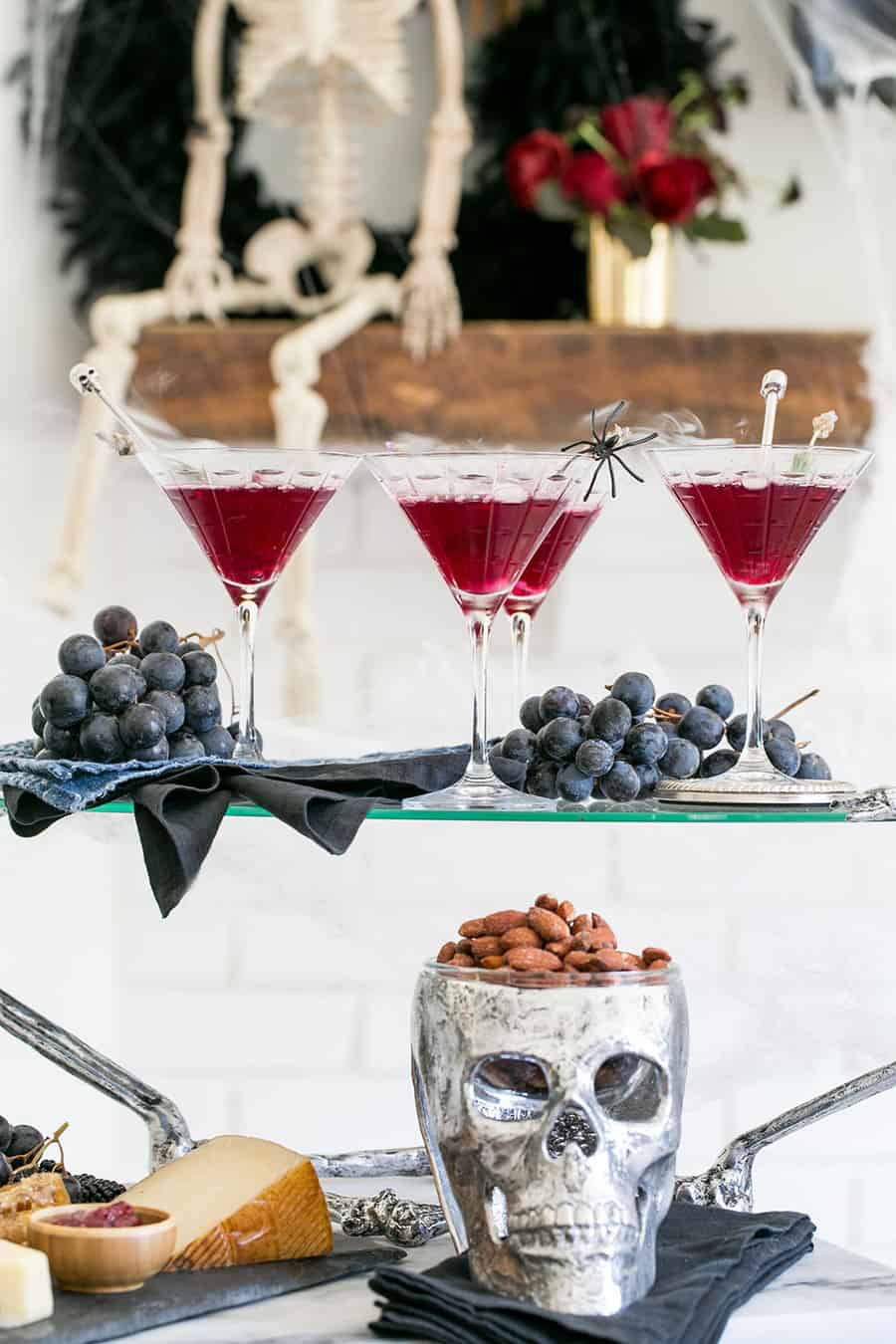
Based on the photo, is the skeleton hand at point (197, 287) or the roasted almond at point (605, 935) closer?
the roasted almond at point (605, 935)

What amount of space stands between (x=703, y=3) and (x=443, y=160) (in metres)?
0.43

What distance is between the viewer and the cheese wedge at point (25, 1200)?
0.98m

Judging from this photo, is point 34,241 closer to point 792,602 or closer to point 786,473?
point 792,602

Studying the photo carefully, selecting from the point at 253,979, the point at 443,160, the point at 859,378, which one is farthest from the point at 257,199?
the point at 253,979

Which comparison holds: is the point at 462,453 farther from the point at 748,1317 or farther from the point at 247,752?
the point at 748,1317

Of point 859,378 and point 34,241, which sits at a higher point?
point 34,241

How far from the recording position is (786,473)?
1022 mm

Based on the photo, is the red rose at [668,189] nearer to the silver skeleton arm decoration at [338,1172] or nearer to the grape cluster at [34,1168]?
the silver skeleton arm decoration at [338,1172]

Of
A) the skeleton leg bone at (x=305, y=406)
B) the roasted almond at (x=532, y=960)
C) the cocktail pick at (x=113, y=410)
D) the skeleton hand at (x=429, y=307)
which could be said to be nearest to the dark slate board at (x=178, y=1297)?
the roasted almond at (x=532, y=960)

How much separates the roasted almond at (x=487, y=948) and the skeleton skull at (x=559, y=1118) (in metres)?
0.02

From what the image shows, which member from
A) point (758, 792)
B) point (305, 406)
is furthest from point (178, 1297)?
point (305, 406)

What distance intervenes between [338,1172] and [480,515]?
0.50 m

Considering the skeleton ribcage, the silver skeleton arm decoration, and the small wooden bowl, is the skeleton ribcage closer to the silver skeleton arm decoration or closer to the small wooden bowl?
the silver skeleton arm decoration

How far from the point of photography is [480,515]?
1.03 m
